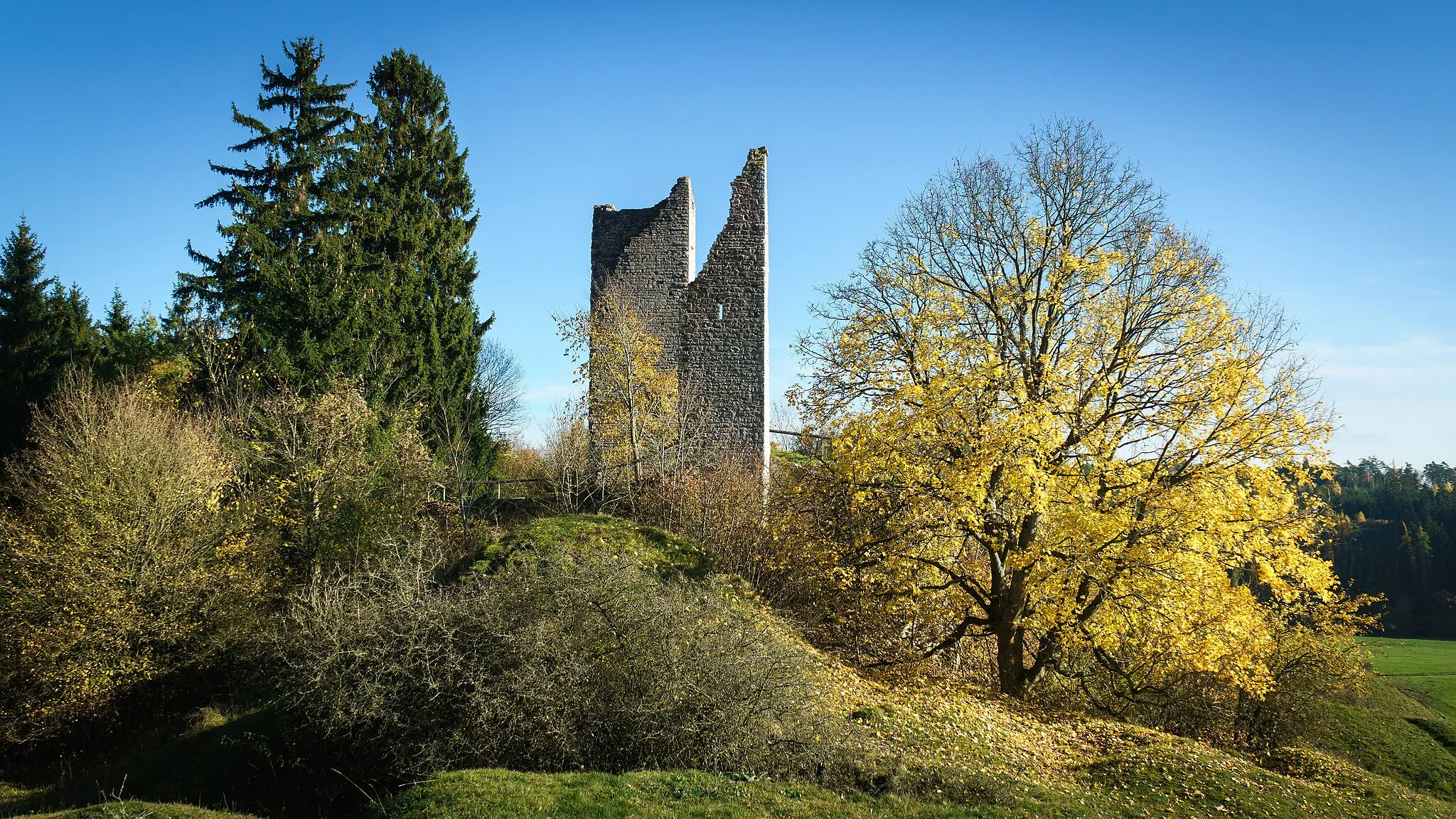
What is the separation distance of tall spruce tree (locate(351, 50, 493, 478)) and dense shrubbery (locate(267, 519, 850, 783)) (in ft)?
41.7

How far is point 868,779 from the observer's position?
Result: 28.8ft

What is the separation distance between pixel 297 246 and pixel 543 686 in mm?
17010

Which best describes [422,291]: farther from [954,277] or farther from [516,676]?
[516,676]

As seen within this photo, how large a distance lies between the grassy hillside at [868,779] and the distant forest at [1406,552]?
42920mm

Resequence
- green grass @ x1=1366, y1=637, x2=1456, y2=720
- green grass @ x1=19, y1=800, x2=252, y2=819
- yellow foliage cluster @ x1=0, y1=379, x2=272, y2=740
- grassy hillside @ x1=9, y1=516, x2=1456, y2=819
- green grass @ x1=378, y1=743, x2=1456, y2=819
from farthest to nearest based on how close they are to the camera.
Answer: green grass @ x1=1366, y1=637, x2=1456, y2=720, yellow foliage cluster @ x1=0, y1=379, x2=272, y2=740, grassy hillside @ x1=9, y1=516, x2=1456, y2=819, green grass @ x1=19, y1=800, x2=252, y2=819, green grass @ x1=378, y1=743, x2=1456, y2=819

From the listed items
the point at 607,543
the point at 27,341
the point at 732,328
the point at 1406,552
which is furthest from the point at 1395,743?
the point at 1406,552

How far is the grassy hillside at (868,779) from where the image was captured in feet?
25.2

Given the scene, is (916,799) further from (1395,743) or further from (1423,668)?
(1423,668)

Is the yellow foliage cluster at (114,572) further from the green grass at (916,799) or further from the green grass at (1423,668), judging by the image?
the green grass at (1423,668)

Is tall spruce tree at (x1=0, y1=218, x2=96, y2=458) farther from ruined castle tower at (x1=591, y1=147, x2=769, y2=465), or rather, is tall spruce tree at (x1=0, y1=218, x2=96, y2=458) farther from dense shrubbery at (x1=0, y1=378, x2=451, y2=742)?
ruined castle tower at (x1=591, y1=147, x2=769, y2=465)

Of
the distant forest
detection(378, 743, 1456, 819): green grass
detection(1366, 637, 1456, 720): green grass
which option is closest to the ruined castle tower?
detection(378, 743, 1456, 819): green grass

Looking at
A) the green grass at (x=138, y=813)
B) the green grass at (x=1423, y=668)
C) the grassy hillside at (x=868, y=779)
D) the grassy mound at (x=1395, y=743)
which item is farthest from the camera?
the green grass at (x=1423, y=668)

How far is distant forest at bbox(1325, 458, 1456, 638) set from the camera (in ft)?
155

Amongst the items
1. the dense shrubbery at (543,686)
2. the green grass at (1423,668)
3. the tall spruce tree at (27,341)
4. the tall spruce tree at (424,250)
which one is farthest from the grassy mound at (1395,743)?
the tall spruce tree at (27,341)
